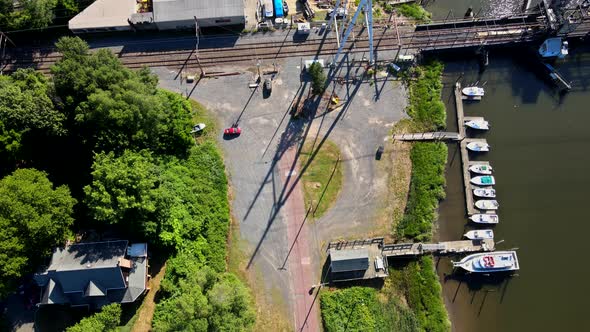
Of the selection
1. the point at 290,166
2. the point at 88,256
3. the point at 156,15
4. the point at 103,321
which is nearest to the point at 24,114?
the point at 88,256

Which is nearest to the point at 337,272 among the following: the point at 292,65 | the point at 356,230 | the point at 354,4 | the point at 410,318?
the point at 356,230

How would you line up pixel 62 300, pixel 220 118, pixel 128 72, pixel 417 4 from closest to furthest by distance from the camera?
pixel 62 300 → pixel 128 72 → pixel 220 118 → pixel 417 4

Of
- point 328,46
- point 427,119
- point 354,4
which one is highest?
point 354,4

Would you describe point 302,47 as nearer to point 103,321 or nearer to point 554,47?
point 554,47

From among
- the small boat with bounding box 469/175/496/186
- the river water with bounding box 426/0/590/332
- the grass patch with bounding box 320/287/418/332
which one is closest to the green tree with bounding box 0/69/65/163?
the grass patch with bounding box 320/287/418/332

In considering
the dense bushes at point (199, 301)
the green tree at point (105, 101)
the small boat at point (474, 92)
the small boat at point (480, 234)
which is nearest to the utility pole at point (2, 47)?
the green tree at point (105, 101)

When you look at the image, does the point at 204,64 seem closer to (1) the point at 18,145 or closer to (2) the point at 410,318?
(1) the point at 18,145
